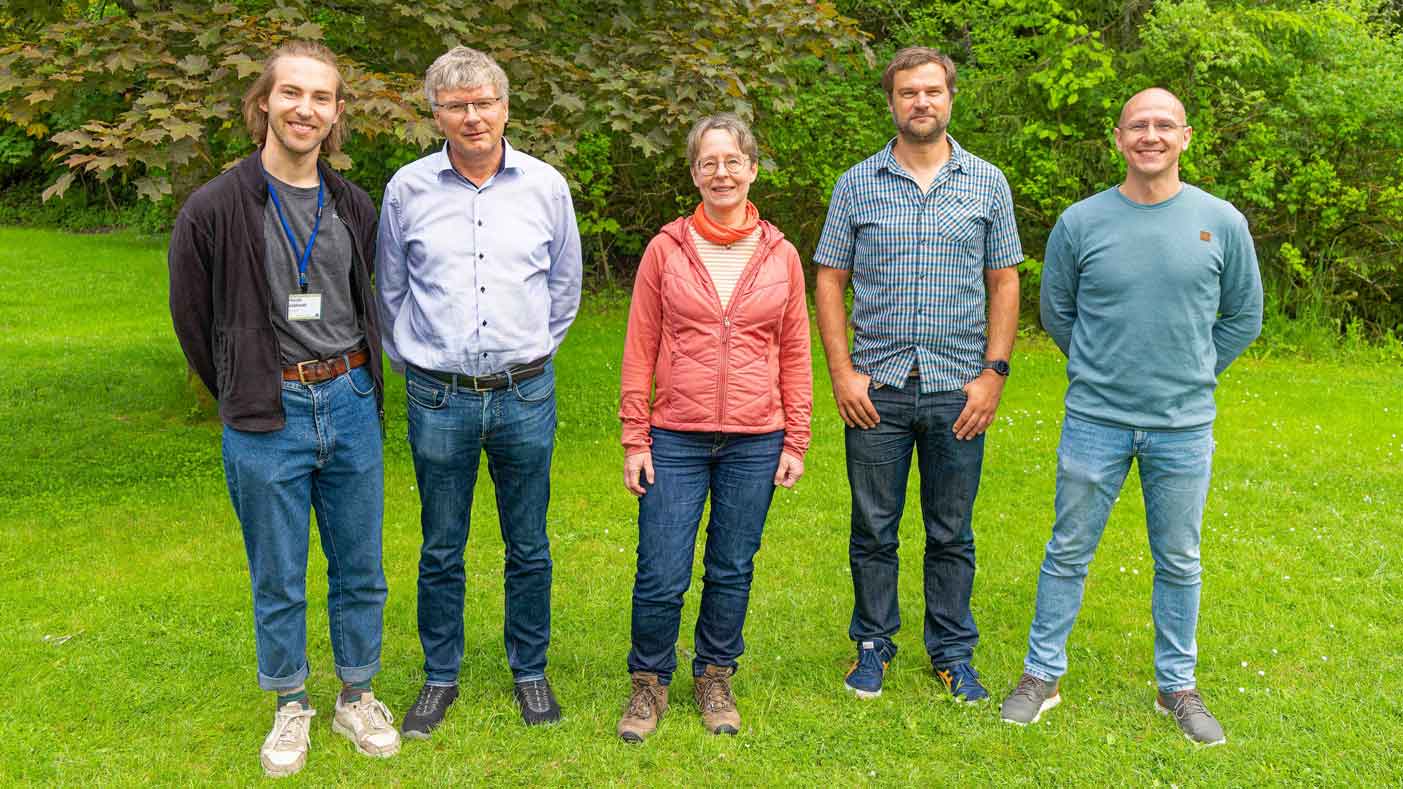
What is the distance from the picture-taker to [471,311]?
371cm

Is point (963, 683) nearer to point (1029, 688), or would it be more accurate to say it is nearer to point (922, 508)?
point (1029, 688)

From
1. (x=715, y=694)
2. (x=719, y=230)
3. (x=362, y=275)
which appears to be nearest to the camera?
(x=362, y=275)

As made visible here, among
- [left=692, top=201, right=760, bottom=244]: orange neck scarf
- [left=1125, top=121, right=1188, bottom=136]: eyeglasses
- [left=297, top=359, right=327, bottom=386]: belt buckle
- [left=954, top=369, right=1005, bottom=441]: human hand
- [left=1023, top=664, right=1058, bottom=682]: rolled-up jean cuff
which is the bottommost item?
[left=1023, top=664, right=1058, bottom=682]: rolled-up jean cuff

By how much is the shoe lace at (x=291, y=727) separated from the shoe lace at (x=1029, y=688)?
98.3 inches

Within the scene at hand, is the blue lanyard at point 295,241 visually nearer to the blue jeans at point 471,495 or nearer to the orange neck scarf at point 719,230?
the blue jeans at point 471,495

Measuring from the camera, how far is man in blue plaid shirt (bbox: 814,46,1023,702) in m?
3.97

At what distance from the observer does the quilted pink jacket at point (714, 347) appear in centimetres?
380

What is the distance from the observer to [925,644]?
4.52 meters

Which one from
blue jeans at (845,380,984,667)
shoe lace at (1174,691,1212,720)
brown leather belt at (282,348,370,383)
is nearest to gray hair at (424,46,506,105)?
brown leather belt at (282,348,370,383)

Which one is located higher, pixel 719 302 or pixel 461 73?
pixel 461 73

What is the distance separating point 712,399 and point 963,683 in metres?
1.50

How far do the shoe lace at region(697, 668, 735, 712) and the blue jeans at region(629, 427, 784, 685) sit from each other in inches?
4.9

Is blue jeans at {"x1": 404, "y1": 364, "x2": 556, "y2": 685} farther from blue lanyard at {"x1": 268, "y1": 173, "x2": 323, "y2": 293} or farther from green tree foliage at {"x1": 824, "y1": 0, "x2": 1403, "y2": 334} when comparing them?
green tree foliage at {"x1": 824, "y1": 0, "x2": 1403, "y2": 334}

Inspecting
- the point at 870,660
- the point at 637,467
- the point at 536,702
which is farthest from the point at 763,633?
the point at 637,467
